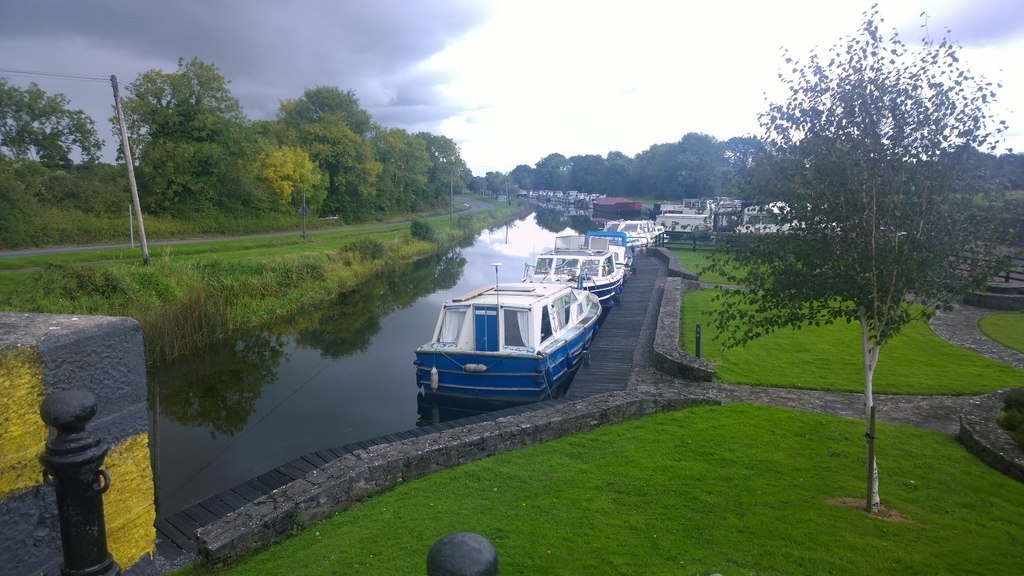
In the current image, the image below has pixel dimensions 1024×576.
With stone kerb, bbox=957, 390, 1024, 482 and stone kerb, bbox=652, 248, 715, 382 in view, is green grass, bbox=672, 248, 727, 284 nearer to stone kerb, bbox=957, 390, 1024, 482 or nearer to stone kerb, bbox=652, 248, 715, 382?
stone kerb, bbox=652, 248, 715, 382

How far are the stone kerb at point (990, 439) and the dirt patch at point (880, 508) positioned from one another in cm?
232

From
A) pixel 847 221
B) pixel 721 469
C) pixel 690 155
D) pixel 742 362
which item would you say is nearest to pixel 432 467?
pixel 721 469

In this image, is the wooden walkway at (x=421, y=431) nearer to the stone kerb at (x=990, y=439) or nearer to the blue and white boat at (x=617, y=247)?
the blue and white boat at (x=617, y=247)

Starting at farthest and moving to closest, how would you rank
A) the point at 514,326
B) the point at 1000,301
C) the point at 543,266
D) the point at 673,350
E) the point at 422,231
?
the point at 422,231
the point at 543,266
the point at 1000,301
the point at 514,326
the point at 673,350

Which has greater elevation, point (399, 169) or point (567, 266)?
point (399, 169)

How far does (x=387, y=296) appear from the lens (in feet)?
95.7

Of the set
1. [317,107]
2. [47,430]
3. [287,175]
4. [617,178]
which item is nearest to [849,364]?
[47,430]

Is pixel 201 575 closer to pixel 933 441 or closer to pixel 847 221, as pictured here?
pixel 847 221

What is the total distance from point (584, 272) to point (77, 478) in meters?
21.6

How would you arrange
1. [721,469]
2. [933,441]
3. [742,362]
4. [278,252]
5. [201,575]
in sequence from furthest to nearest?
[278,252] < [742,362] < [933,441] < [721,469] < [201,575]

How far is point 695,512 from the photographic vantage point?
6828 millimetres

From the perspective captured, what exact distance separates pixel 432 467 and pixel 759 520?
4.21 m

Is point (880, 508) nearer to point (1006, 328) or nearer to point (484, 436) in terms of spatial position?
point (484, 436)

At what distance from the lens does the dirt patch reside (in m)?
6.61
